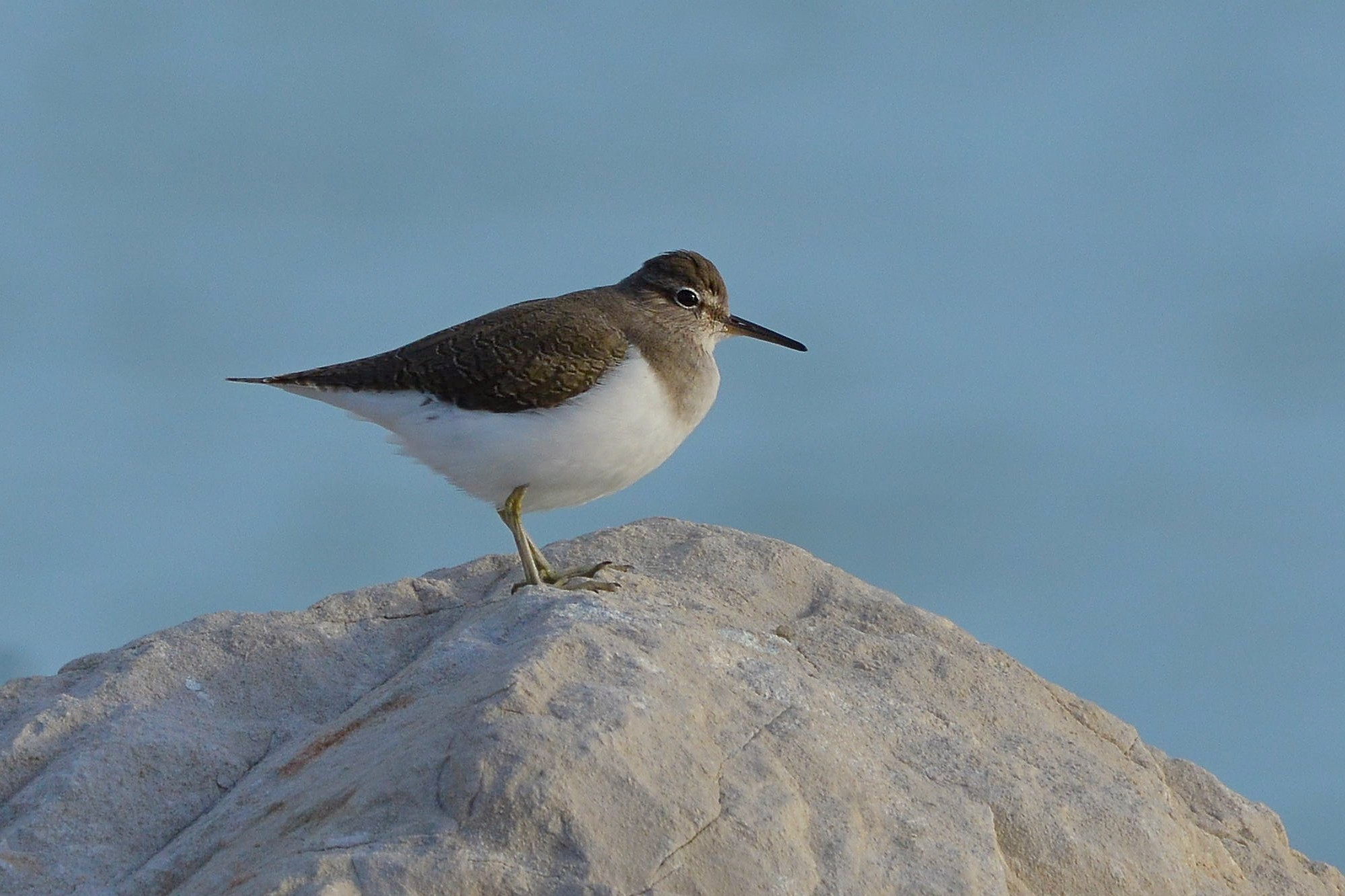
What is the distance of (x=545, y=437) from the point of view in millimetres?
9094

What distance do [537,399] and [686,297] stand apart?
65.3 inches

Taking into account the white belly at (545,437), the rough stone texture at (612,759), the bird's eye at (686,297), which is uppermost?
the bird's eye at (686,297)

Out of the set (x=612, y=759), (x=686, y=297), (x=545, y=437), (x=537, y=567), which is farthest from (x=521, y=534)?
(x=612, y=759)

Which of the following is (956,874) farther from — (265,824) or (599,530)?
(599,530)

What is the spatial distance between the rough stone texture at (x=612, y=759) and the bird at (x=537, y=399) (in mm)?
563

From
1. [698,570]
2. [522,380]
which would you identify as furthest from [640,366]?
[698,570]

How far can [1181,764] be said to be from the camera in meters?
8.66

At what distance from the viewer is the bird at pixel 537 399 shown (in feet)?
29.9

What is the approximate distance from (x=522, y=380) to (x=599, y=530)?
1155 millimetres

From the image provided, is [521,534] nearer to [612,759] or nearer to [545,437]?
[545,437]

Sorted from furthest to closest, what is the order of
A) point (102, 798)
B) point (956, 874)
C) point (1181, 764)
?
point (1181, 764)
point (102, 798)
point (956, 874)

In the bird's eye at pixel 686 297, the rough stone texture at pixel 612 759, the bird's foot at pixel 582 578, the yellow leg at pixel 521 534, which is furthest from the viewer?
the bird's eye at pixel 686 297

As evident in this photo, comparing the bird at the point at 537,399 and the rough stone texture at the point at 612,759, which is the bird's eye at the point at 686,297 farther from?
the rough stone texture at the point at 612,759

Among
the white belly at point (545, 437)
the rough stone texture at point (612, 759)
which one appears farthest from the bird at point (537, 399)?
the rough stone texture at point (612, 759)
